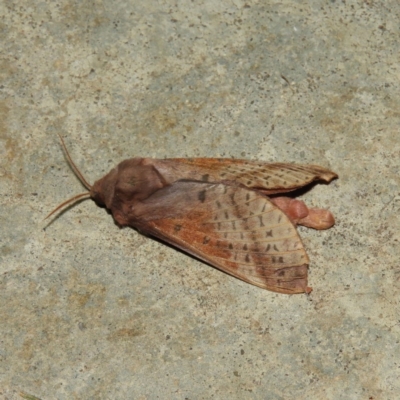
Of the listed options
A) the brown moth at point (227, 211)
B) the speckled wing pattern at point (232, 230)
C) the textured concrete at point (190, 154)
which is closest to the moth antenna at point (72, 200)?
the textured concrete at point (190, 154)

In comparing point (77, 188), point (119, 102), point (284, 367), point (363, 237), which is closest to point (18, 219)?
point (77, 188)

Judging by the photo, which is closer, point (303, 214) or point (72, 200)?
point (303, 214)

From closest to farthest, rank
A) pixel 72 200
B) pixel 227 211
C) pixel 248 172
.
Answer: pixel 227 211, pixel 248 172, pixel 72 200

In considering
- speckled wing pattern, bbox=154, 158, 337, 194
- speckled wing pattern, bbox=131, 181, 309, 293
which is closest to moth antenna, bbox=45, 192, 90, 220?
speckled wing pattern, bbox=131, 181, 309, 293

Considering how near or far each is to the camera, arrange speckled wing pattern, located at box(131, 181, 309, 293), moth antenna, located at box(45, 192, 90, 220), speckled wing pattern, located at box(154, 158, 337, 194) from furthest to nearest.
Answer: moth antenna, located at box(45, 192, 90, 220), speckled wing pattern, located at box(154, 158, 337, 194), speckled wing pattern, located at box(131, 181, 309, 293)

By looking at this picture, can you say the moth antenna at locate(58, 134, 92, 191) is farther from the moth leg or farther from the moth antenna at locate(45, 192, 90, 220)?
the moth leg

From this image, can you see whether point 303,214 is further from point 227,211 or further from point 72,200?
point 72,200

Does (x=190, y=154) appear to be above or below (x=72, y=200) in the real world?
above

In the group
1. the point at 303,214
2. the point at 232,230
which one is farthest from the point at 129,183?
the point at 303,214
